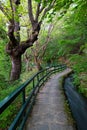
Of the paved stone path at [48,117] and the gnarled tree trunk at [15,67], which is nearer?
the paved stone path at [48,117]

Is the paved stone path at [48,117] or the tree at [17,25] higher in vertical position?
the tree at [17,25]

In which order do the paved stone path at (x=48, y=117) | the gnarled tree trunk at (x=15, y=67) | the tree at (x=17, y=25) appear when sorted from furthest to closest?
the gnarled tree trunk at (x=15, y=67), the tree at (x=17, y=25), the paved stone path at (x=48, y=117)

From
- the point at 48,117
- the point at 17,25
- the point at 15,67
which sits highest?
the point at 17,25

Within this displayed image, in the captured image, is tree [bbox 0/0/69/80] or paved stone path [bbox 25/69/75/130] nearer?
paved stone path [bbox 25/69/75/130]

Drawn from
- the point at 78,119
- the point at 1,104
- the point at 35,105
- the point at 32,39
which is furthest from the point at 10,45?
the point at 1,104

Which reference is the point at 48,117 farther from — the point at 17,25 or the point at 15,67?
the point at 17,25

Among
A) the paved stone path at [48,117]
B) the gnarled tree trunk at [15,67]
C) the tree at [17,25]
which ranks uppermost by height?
the tree at [17,25]

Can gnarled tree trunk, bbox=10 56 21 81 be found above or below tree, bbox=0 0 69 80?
below

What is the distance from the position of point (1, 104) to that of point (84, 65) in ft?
34.5

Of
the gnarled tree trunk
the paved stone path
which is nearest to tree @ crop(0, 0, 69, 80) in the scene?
the gnarled tree trunk

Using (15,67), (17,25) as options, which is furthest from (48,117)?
(17,25)

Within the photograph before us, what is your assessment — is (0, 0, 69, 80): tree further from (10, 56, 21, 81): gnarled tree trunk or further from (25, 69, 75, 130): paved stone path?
(25, 69, 75, 130): paved stone path

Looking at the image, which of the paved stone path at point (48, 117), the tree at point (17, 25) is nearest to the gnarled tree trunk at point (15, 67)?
the tree at point (17, 25)

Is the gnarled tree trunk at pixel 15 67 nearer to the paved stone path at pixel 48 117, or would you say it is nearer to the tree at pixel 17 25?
the tree at pixel 17 25
